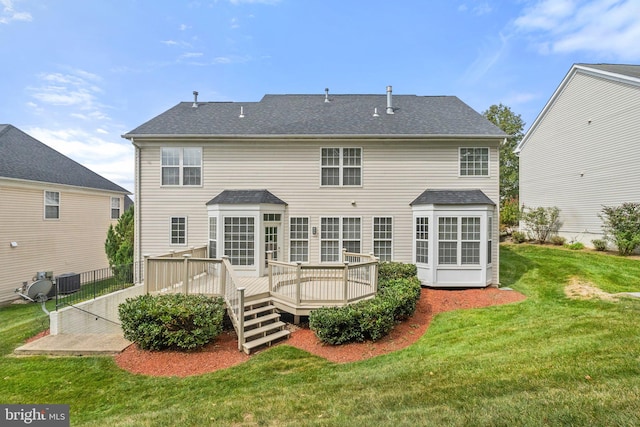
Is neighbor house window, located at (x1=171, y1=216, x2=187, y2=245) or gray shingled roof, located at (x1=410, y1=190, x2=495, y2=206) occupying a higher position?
gray shingled roof, located at (x1=410, y1=190, x2=495, y2=206)

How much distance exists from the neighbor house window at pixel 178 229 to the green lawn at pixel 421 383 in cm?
510

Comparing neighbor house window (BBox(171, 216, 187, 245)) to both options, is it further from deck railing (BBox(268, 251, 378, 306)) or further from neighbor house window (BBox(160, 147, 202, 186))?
deck railing (BBox(268, 251, 378, 306))

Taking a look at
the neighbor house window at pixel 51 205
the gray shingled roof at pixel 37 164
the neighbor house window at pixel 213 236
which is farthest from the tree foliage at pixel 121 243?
the neighbor house window at pixel 213 236

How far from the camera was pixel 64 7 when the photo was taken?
9680 millimetres

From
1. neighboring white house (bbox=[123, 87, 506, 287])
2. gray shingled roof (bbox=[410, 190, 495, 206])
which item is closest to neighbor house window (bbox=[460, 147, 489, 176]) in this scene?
neighboring white house (bbox=[123, 87, 506, 287])

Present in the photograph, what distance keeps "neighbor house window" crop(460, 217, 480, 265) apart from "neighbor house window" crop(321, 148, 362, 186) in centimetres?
431

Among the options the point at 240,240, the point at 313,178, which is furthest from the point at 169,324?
the point at 313,178

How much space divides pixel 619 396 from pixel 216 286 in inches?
322

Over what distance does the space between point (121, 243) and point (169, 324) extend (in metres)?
10.3

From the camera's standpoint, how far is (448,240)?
388 inches

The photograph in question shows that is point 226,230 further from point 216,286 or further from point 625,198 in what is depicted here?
point 625,198

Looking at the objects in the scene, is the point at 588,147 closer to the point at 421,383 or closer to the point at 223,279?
A: the point at 421,383

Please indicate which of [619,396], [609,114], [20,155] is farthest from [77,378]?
[609,114]

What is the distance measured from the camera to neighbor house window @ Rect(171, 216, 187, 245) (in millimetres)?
10898
